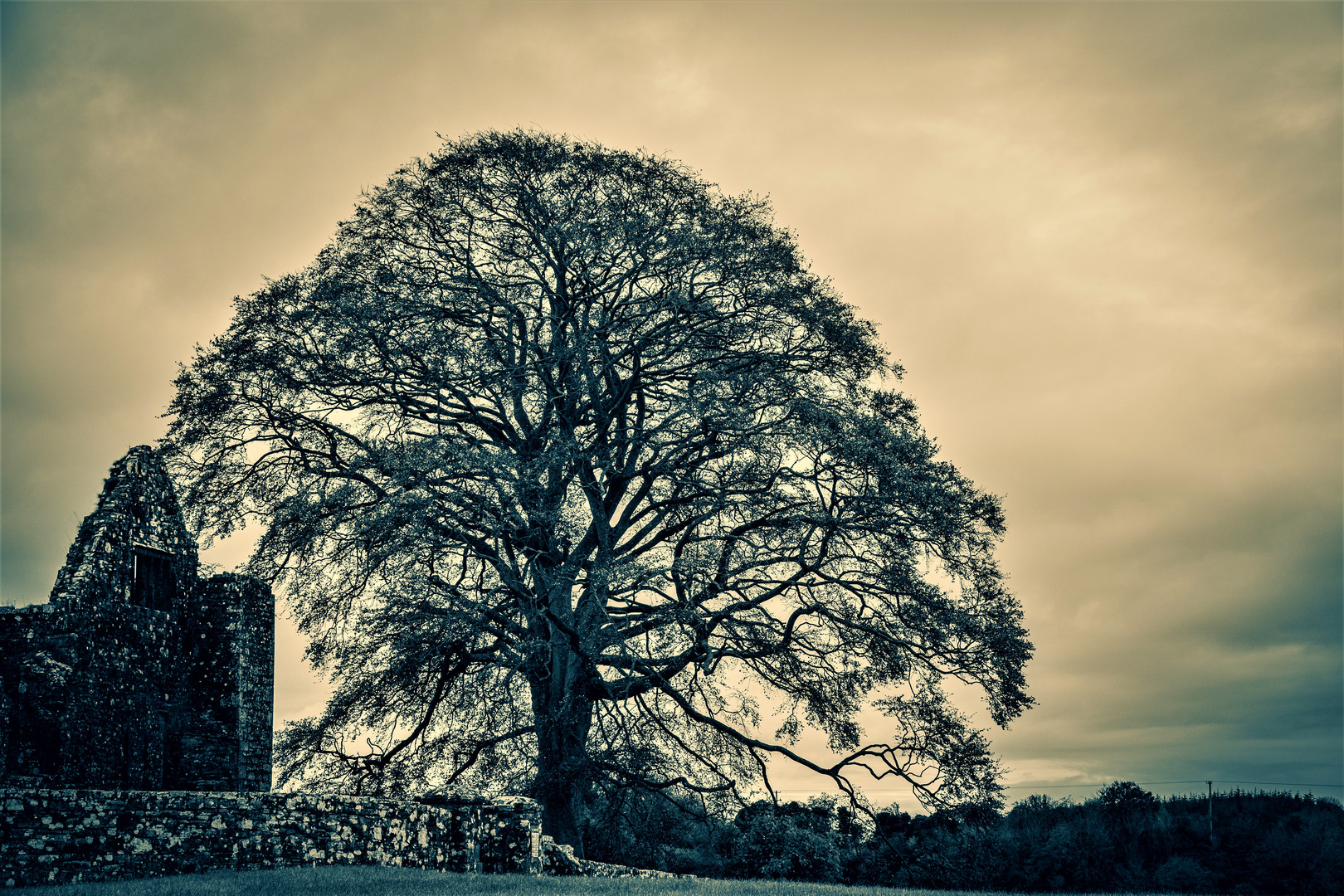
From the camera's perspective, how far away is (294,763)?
60.1 ft

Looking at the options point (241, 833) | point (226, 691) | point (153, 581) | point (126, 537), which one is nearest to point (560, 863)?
point (241, 833)

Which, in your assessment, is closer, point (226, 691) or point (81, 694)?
point (81, 694)

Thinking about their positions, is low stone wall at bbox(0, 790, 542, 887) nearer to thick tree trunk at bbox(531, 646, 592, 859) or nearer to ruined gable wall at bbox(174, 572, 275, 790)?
thick tree trunk at bbox(531, 646, 592, 859)

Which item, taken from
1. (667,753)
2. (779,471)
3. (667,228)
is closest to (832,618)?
(779,471)

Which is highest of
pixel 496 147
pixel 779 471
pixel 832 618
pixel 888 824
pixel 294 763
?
pixel 496 147

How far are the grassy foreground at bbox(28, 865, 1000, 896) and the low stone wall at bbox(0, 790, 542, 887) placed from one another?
0.33m

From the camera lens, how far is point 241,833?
36.3 ft

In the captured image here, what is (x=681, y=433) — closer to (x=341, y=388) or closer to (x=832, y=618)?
(x=832, y=618)

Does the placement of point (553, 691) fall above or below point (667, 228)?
below

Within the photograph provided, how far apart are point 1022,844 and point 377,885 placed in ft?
80.4

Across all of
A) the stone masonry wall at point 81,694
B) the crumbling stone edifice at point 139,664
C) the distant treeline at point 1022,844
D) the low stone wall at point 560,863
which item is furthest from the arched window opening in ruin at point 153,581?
the low stone wall at point 560,863

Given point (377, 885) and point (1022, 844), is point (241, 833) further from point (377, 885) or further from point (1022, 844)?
point (1022, 844)

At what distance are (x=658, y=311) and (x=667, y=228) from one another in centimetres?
151

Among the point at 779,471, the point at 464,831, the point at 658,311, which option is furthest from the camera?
the point at 658,311
